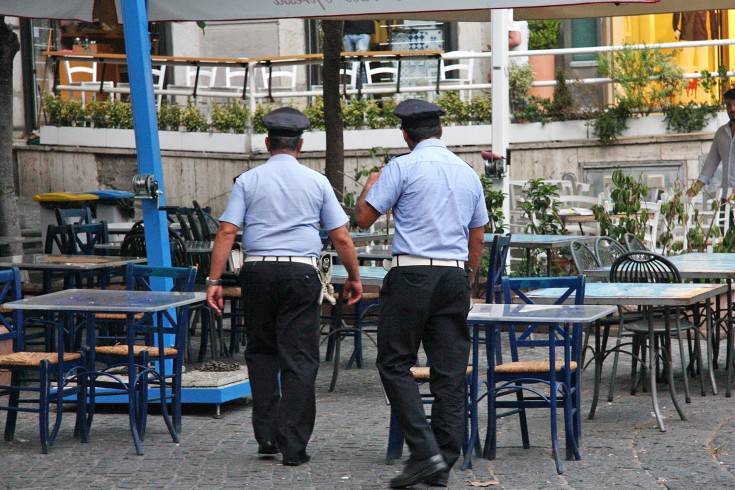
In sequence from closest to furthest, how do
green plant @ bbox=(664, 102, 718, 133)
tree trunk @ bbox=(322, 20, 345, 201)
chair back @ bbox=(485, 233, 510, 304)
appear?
1. chair back @ bbox=(485, 233, 510, 304)
2. tree trunk @ bbox=(322, 20, 345, 201)
3. green plant @ bbox=(664, 102, 718, 133)

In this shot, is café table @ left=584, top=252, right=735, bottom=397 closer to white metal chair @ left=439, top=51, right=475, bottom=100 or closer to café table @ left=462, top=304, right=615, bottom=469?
café table @ left=462, top=304, right=615, bottom=469

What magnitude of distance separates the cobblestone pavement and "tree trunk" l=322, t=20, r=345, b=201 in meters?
4.75

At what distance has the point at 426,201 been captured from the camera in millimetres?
6492

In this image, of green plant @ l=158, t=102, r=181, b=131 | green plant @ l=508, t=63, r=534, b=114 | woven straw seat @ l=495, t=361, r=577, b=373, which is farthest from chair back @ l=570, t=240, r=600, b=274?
green plant @ l=158, t=102, r=181, b=131

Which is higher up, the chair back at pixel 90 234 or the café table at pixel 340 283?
the chair back at pixel 90 234

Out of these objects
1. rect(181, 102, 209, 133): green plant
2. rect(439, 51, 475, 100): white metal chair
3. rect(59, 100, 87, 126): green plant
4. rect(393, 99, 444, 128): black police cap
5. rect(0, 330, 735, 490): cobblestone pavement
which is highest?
rect(439, 51, 475, 100): white metal chair

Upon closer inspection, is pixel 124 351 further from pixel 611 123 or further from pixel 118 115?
pixel 118 115

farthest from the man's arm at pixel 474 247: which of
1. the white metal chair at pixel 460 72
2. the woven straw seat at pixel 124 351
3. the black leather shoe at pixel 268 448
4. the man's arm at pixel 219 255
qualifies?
the white metal chair at pixel 460 72

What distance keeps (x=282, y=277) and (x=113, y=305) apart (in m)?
0.97

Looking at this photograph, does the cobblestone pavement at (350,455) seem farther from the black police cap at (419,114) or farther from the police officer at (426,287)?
the black police cap at (419,114)

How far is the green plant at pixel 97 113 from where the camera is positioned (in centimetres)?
1784

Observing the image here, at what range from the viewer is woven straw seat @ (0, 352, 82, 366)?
724cm

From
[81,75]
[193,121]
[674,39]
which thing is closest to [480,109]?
[193,121]

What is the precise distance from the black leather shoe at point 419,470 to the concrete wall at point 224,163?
9104mm
